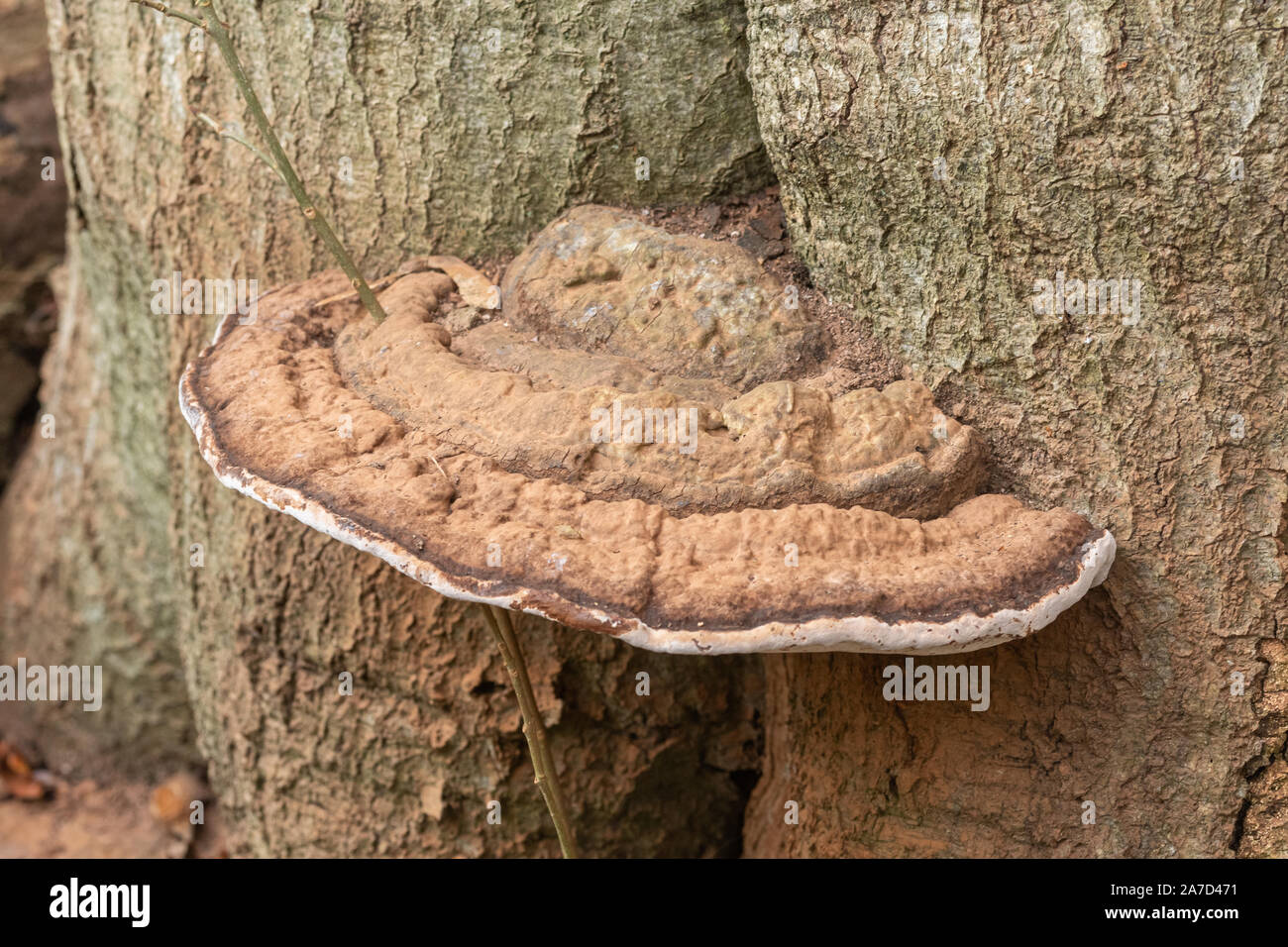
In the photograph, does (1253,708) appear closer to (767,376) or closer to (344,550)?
(767,376)

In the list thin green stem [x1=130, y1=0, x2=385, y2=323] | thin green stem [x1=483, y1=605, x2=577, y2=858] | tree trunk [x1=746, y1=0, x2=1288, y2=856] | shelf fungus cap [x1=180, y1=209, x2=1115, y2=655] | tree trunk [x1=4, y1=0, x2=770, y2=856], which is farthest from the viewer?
tree trunk [x1=4, y1=0, x2=770, y2=856]

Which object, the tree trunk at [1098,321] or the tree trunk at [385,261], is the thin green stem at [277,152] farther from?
the tree trunk at [1098,321]

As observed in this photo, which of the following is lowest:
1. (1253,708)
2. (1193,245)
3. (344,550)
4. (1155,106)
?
(1253,708)

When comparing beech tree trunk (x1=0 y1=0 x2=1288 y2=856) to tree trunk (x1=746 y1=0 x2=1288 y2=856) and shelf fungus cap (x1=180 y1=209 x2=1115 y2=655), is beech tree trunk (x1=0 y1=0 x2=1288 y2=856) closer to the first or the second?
tree trunk (x1=746 y1=0 x2=1288 y2=856)

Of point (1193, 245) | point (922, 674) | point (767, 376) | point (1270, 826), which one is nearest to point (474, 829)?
point (922, 674)

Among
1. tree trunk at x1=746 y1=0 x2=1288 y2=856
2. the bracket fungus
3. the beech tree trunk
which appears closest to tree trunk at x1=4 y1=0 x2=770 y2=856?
the beech tree trunk

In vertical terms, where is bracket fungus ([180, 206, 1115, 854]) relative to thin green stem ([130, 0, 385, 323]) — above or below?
below
